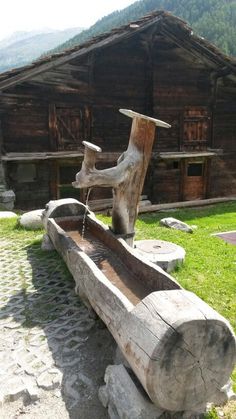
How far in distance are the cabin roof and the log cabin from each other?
0.03m

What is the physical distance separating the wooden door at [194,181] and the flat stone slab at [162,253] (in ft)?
28.5

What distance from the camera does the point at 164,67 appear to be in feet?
47.5

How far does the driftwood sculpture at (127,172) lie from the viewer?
18.3ft

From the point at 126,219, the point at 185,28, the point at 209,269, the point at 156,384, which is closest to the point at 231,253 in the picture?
the point at 209,269

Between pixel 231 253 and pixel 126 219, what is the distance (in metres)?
2.94

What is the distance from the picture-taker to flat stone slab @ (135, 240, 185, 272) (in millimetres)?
6590

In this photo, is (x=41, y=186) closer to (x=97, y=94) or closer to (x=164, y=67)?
(x=97, y=94)

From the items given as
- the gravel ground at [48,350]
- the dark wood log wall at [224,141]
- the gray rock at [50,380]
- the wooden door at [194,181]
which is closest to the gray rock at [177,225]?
the gravel ground at [48,350]

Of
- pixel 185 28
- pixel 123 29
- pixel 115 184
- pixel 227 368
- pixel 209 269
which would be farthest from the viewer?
pixel 185 28

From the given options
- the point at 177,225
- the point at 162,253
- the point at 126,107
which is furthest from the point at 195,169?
the point at 162,253

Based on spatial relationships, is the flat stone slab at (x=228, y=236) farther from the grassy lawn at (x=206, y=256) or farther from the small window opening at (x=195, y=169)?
the small window opening at (x=195, y=169)

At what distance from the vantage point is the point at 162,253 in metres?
6.88

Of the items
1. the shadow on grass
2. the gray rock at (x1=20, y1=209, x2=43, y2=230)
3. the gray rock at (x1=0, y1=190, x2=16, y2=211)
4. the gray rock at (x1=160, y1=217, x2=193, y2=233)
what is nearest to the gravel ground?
the gray rock at (x1=20, y1=209, x2=43, y2=230)

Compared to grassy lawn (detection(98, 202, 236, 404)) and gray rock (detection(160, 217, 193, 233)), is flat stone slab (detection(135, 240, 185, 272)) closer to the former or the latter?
grassy lawn (detection(98, 202, 236, 404))
